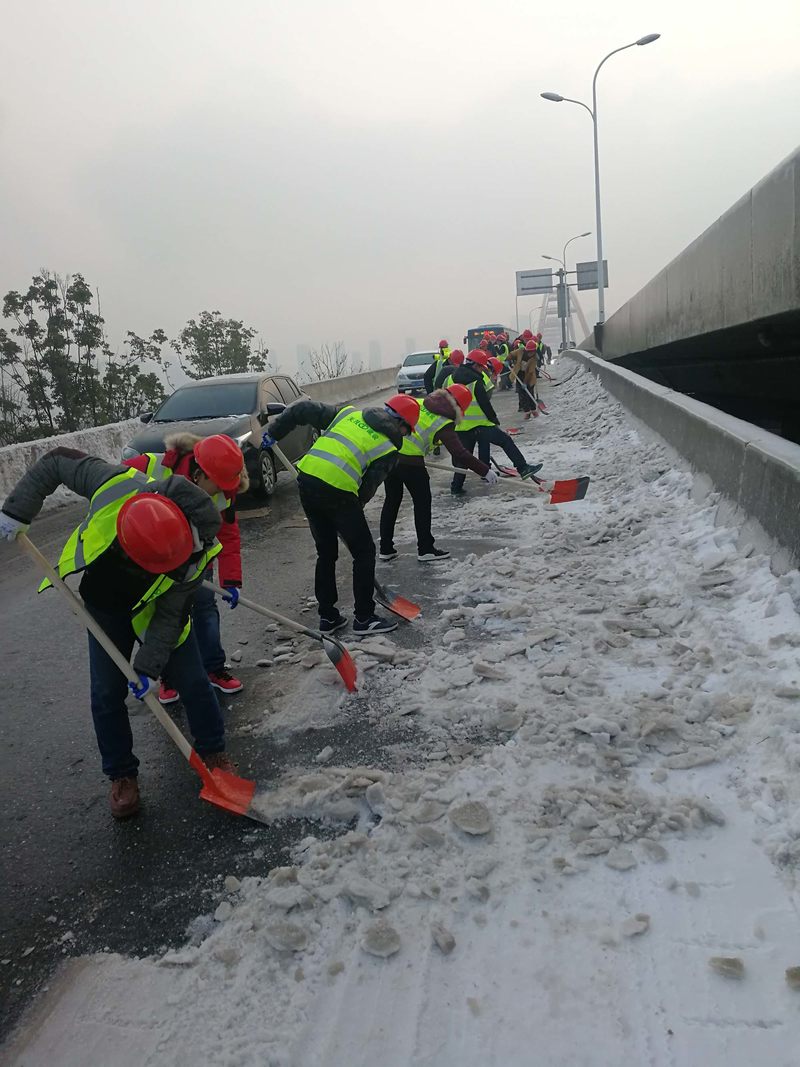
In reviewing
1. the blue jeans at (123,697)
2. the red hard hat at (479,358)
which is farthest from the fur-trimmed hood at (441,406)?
the blue jeans at (123,697)

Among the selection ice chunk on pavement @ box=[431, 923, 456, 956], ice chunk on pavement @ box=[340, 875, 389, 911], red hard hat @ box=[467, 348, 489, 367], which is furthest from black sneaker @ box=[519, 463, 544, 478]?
ice chunk on pavement @ box=[431, 923, 456, 956]

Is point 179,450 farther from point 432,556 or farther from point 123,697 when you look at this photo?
point 432,556

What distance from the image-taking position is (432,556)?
21.4 feet

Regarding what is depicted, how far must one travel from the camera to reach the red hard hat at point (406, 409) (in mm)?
5180

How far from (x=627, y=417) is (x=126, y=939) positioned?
9816 millimetres

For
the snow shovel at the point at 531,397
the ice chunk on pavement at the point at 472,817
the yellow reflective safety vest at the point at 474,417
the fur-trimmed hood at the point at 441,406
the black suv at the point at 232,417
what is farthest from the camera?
the snow shovel at the point at 531,397

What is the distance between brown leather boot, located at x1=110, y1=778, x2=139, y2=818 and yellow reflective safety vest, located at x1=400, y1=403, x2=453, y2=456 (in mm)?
4047

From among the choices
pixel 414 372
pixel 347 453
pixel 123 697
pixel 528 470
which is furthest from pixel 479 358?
pixel 414 372

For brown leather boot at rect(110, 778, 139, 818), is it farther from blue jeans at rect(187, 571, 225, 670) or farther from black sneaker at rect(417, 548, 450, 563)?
black sneaker at rect(417, 548, 450, 563)

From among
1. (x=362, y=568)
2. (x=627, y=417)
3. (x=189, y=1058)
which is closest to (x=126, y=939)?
(x=189, y=1058)

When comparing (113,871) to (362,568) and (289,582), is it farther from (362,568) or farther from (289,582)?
(289,582)

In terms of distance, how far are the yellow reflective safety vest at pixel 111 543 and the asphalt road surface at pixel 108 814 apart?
0.78 m

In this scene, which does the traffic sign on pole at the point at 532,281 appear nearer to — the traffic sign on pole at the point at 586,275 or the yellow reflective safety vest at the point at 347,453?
the traffic sign on pole at the point at 586,275

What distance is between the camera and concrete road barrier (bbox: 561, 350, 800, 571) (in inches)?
151
